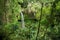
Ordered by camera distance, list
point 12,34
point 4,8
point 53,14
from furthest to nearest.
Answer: point 4,8, point 12,34, point 53,14

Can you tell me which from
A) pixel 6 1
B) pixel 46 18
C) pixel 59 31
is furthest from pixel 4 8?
pixel 59 31

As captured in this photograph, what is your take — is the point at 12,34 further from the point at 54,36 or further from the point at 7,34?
the point at 54,36

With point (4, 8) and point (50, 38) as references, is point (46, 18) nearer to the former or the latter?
point (50, 38)

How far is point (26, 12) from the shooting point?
26.2ft

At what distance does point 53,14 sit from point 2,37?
1.48 m

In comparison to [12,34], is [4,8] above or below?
above

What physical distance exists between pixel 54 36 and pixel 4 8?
1.56 metres

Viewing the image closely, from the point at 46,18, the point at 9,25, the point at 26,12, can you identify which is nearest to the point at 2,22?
the point at 9,25

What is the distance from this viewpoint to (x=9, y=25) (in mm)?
4773

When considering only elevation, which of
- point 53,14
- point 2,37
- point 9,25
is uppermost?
point 53,14

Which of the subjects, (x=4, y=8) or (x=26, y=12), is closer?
(x=4, y=8)

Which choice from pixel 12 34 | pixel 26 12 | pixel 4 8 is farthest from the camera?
pixel 26 12

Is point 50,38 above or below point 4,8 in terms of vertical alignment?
below

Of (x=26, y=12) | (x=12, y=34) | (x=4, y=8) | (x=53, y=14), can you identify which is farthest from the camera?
(x=26, y=12)
